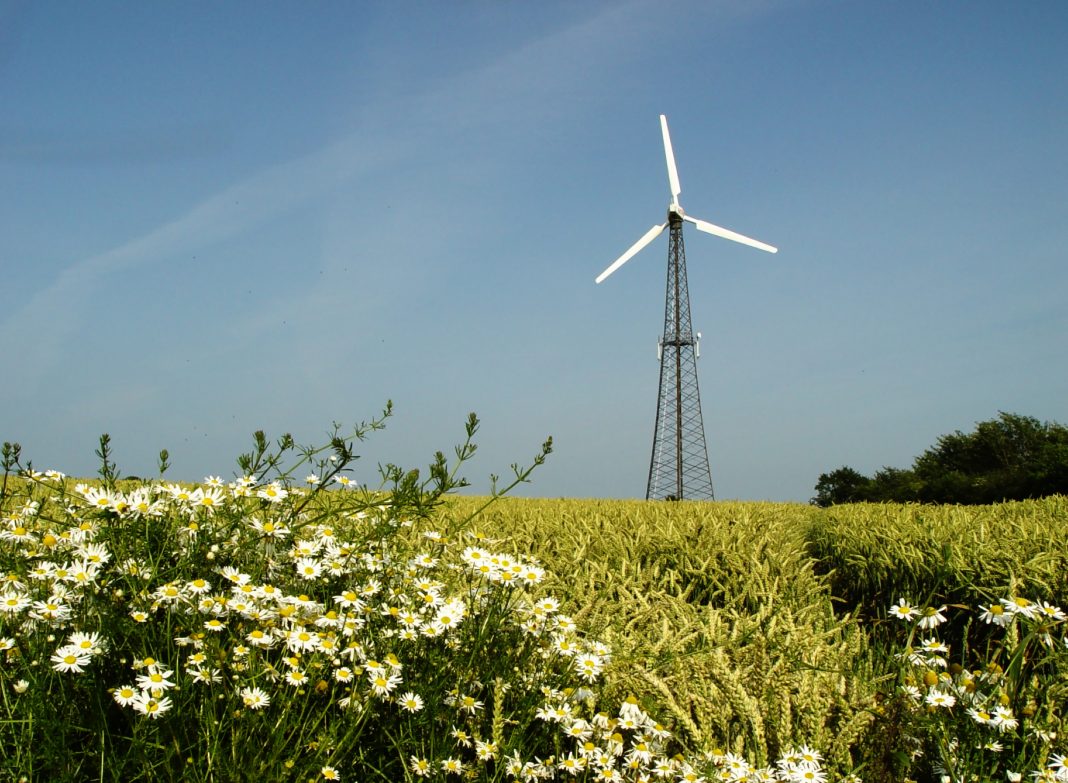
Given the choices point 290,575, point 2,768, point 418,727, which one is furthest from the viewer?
point 290,575

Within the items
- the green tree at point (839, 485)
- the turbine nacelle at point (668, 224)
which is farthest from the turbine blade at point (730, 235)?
the green tree at point (839, 485)

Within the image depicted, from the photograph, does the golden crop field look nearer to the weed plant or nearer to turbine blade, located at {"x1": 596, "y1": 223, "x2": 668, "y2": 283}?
the weed plant

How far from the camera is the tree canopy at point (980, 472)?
989 inches

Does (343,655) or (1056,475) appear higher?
(1056,475)

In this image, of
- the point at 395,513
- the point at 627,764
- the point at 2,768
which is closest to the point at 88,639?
A: the point at 2,768

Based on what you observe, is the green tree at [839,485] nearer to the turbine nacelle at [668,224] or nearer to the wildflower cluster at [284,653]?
the turbine nacelle at [668,224]

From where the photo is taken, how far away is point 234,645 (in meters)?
2.90

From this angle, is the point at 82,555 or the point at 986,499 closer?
the point at 82,555

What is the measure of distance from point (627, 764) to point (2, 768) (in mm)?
2105

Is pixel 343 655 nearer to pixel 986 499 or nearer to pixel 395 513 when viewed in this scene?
pixel 395 513

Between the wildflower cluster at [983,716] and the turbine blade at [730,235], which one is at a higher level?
the turbine blade at [730,235]

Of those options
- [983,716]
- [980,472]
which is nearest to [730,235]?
[980,472]

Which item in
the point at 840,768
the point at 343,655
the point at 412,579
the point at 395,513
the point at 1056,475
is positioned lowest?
the point at 840,768

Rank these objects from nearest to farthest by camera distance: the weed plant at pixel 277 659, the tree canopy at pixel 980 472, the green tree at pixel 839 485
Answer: the weed plant at pixel 277 659 → the tree canopy at pixel 980 472 → the green tree at pixel 839 485
